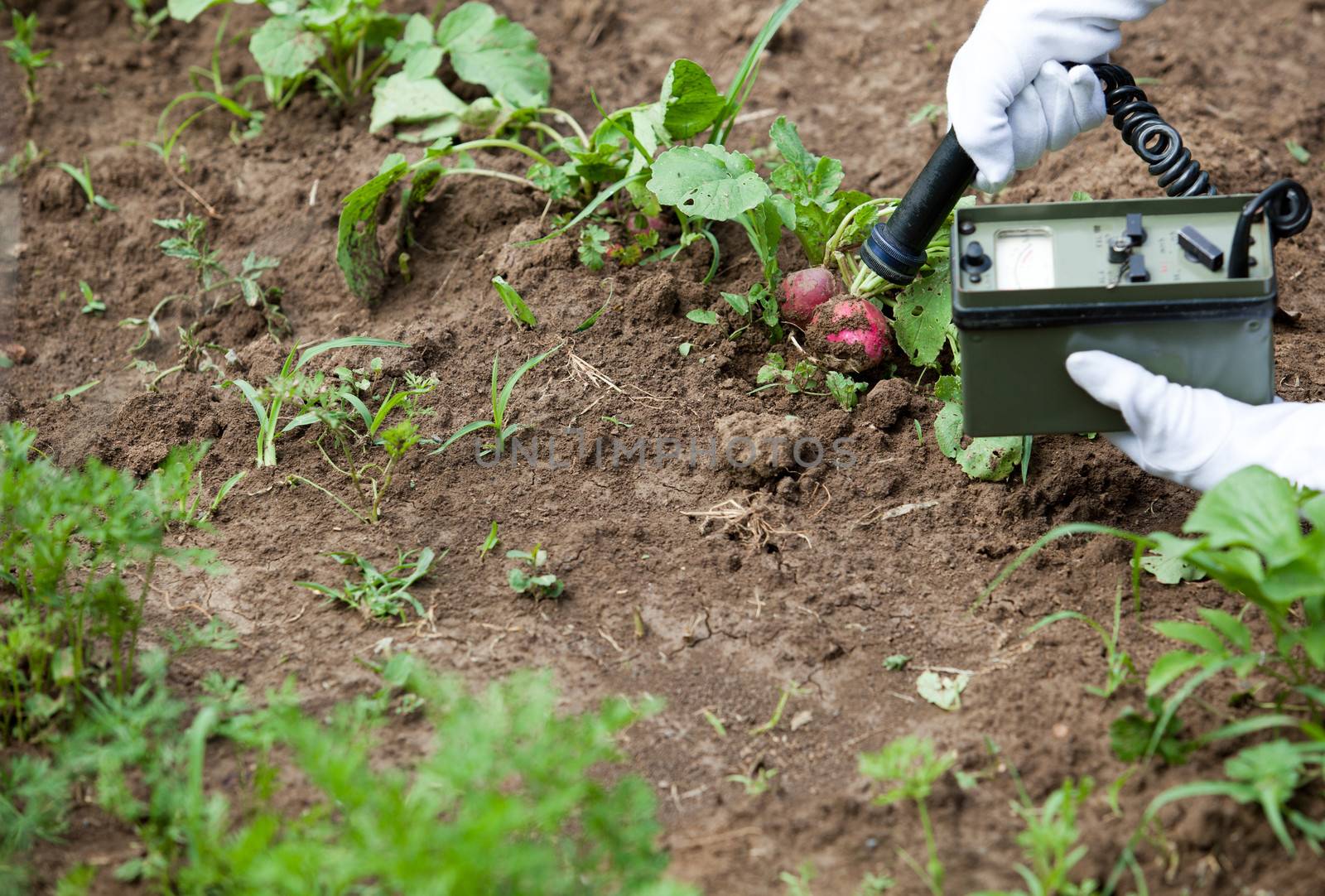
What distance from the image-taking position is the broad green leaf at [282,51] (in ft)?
9.67

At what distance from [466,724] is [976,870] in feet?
2.30

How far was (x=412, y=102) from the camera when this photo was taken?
297 centimetres

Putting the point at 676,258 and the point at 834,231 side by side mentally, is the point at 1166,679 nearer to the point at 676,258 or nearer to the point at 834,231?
the point at 834,231

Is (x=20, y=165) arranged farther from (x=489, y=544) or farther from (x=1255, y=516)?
(x=1255, y=516)

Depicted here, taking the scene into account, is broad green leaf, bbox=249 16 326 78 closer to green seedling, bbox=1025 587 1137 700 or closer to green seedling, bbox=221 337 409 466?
green seedling, bbox=221 337 409 466

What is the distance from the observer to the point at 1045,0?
1964 mm

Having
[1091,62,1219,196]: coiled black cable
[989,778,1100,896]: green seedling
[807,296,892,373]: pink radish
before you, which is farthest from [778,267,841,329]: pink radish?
[989,778,1100,896]: green seedling

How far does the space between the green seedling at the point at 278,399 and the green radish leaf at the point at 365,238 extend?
1.00 ft

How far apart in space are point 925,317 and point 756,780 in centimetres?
106

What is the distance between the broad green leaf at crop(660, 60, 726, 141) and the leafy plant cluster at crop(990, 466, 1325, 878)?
131cm

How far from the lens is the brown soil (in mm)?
1608

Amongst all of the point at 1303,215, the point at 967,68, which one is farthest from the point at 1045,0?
the point at 1303,215

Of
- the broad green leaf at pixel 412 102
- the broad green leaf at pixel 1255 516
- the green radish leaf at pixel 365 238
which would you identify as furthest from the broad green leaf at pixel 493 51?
the broad green leaf at pixel 1255 516

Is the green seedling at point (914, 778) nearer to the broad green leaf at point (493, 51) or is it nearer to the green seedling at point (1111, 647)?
the green seedling at point (1111, 647)
